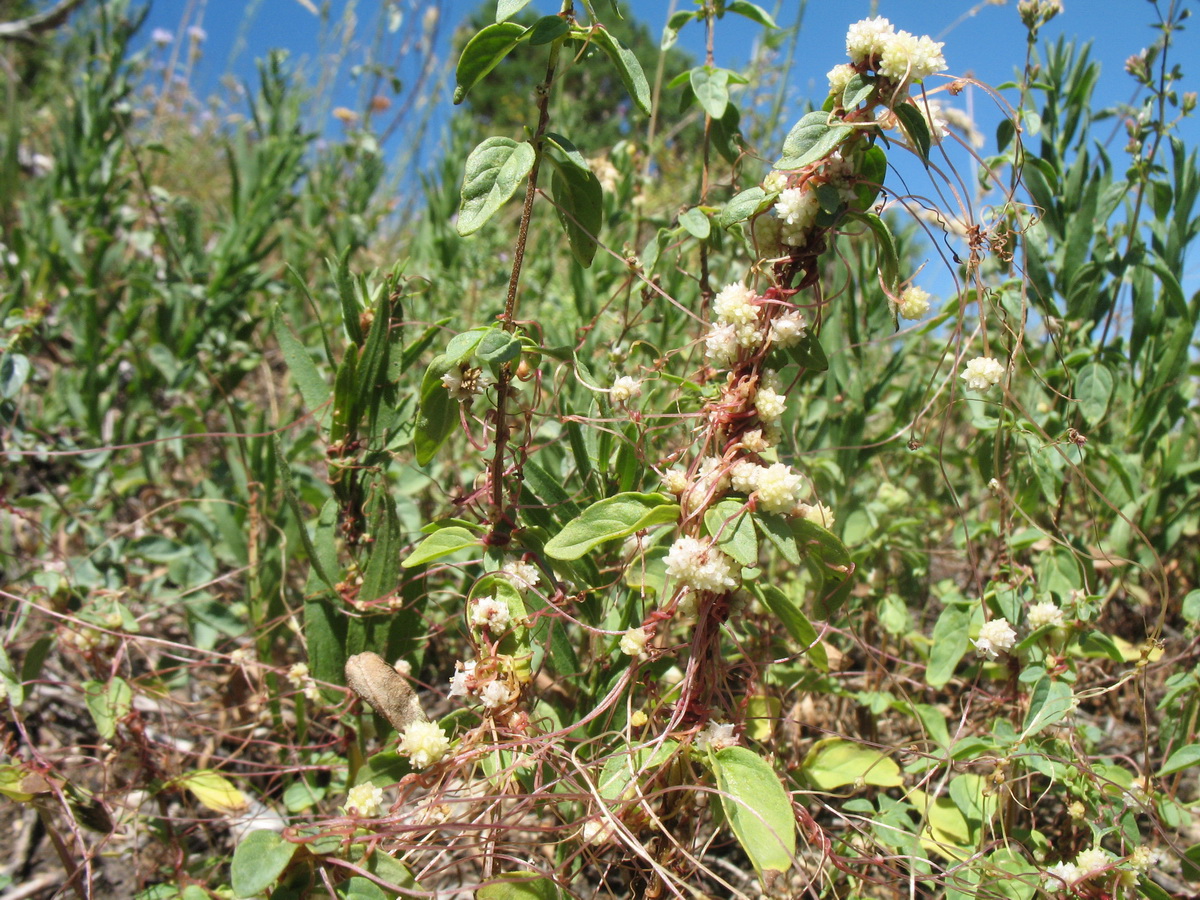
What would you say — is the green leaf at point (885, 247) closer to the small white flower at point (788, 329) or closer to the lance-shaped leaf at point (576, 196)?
the small white flower at point (788, 329)

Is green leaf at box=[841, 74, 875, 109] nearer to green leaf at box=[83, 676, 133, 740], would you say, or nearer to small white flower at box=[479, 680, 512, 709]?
small white flower at box=[479, 680, 512, 709]

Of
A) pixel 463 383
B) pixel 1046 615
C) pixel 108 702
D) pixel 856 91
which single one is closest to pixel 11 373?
pixel 108 702

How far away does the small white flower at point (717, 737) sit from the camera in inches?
31.7

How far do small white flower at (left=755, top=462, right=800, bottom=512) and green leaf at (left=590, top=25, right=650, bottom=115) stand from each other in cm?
38

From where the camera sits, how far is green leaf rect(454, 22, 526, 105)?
0.77 metres

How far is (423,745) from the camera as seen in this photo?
77cm

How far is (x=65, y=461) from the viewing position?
1.77 meters

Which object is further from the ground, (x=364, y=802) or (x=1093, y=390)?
(x=1093, y=390)

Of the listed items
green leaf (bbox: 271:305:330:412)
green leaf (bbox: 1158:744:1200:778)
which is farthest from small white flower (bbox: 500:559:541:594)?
green leaf (bbox: 1158:744:1200:778)

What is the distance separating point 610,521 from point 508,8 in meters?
0.51

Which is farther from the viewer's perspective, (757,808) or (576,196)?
(576,196)

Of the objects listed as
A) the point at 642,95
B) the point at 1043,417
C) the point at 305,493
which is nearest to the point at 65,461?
the point at 305,493

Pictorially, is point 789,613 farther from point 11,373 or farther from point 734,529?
point 11,373

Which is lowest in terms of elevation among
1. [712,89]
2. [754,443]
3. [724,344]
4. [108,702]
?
[108,702]
